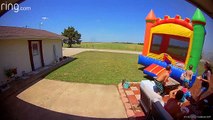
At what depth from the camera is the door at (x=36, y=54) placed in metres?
11.6

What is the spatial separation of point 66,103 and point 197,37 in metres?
6.74

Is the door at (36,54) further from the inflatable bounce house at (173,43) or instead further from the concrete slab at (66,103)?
the inflatable bounce house at (173,43)

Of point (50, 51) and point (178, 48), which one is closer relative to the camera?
point (178, 48)

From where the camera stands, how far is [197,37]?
7512 mm

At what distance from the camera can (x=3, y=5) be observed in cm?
300

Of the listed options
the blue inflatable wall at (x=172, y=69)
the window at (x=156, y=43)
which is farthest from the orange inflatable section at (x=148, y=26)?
the blue inflatable wall at (x=172, y=69)

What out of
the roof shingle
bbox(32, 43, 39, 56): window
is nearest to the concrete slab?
the roof shingle

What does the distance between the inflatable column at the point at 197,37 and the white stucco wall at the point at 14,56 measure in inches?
384

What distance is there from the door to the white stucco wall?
81cm

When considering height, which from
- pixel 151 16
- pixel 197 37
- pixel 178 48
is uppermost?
pixel 151 16

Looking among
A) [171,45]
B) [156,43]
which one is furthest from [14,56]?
[171,45]

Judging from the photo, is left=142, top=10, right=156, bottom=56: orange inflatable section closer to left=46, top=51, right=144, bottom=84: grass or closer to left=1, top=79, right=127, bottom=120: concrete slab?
left=46, top=51, right=144, bottom=84: grass

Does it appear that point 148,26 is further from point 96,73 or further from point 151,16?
point 96,73

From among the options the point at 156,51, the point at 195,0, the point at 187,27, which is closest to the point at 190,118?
the point at 195,0
